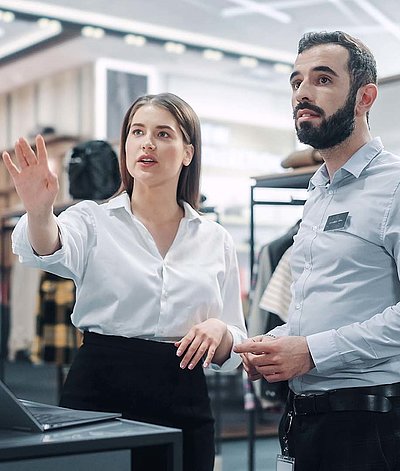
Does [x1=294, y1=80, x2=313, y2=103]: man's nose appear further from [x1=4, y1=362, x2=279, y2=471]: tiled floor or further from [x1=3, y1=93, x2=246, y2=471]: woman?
[x1=4, y1=362, x2=279, y2=471]: tiled floor

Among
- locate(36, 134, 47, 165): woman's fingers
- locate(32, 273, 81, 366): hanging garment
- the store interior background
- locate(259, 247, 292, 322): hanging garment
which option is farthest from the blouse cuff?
the store interior background

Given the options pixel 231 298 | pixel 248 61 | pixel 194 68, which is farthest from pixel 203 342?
pixel 194 68

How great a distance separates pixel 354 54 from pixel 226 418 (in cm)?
563

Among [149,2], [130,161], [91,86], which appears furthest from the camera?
[91,86]

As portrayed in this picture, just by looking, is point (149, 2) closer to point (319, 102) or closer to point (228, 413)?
point (228, 413)

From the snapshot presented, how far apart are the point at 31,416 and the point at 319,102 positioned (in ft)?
3.11

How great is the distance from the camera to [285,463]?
1.80 m

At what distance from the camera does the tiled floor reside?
5473 mm

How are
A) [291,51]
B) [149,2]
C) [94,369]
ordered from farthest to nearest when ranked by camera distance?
[291,51], [149,2], [94,369]

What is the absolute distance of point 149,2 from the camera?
6.68m

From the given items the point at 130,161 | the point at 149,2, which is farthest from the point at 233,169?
the point at 130,161

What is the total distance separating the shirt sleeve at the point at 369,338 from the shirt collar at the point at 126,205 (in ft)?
2.01

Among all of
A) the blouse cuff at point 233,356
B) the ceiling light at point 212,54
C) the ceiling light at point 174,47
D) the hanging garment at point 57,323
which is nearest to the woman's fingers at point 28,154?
the blouse cuff at point 233,356

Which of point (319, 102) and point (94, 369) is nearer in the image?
point (319, 102)
